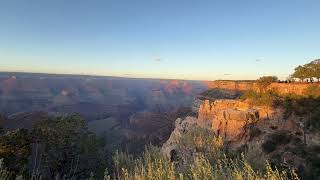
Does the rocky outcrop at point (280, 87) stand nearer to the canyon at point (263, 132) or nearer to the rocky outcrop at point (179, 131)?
the canyon at point (263, 132)

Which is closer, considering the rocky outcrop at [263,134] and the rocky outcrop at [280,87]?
the rocky outcrop at [263,134]

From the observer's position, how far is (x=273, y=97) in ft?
167

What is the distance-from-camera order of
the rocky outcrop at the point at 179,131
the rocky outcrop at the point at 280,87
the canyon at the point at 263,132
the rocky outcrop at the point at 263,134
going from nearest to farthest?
the canyon at the point at 263,132 → the rocky outcrop at the point at 263,134 → the rocky outcrop at the point at 179,131 → the rocky outcrop at the point at 280,87

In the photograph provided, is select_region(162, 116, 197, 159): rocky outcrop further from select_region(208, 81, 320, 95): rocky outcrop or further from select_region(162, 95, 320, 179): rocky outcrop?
select_region(208, 81, 320, 95): rocky outcrop


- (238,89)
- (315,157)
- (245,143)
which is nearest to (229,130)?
(245,143)

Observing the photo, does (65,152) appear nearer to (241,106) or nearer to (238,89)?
(241,106)

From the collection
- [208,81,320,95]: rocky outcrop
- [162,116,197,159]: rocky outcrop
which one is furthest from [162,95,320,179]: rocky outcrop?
[208,81,320,95]: rocky outcrop

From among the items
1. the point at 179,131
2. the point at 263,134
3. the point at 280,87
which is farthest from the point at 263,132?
the point at 179,131

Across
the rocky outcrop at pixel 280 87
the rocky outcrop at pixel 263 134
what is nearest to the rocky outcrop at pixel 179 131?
the rocky outcrop at pixel 263 134

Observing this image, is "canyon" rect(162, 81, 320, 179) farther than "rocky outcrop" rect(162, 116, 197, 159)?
No

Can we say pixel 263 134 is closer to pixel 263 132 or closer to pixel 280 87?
pixel 263 132

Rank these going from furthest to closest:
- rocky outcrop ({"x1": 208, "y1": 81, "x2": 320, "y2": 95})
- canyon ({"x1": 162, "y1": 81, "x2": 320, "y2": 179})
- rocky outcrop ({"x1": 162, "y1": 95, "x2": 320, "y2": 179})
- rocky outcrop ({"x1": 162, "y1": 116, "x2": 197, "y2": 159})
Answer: rocky outcrop ({"x1": 208, "y1": 81, "x2": 320, "y2": 95}) → rocky outcrop ({"x1": 162, "y1": 116, "x2": 197, "y2": 159}) → rocky outcrop ({"x1": 162, "y1": 95, "x2": 320, "y2": 179}) → canyon ({"x1": 162, "y1": 81, "x2": 320, "y2": 179})

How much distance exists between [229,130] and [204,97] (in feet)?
88.0

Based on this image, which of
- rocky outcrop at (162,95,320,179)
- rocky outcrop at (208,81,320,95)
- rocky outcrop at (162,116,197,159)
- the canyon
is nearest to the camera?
the canyon
